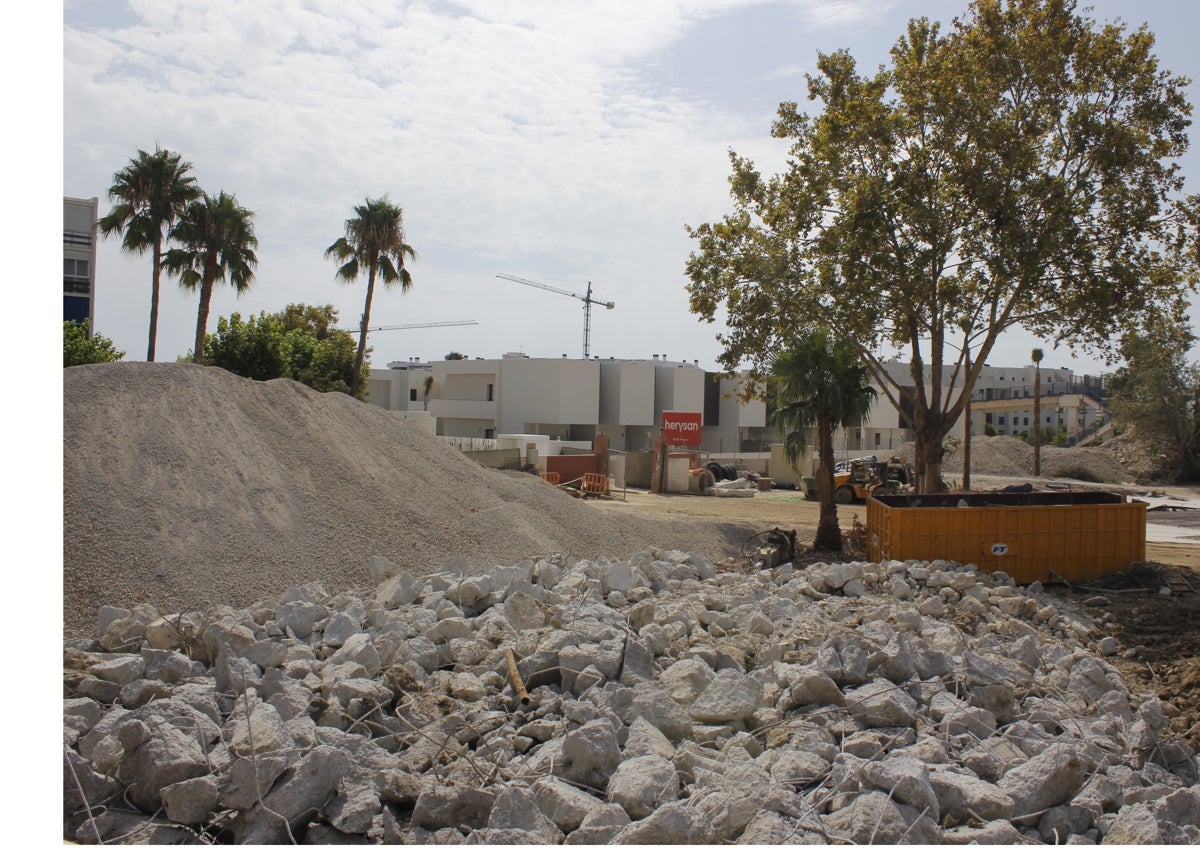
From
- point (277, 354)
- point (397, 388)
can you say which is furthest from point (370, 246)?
point (397, 388)

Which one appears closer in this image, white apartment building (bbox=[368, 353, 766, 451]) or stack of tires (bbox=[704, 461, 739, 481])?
stack of tires (bbox=[704, 461, 739, 481])

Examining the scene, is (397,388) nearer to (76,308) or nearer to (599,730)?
(76,308)

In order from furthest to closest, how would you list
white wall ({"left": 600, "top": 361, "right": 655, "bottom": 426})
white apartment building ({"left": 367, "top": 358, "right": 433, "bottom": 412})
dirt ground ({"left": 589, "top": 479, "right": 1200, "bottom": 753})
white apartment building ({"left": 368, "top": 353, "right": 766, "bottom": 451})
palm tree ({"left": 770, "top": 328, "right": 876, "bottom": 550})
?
white apartment building ({"left": 367, "top": 358, "right": 433, "bottom": 412})
white wall ({"left": 600, "top": 361, "right": 655, "bottom": 426})
white apartment building ({"left": 368, "top": 353, "right": 766, "bottom": 451})
palm tree ({"left": 770, "top": 328, "right": 876, "bottom": 550})
dirt ground ({"left": 589, "top": 479, "right": 1200, "bottom": 753})

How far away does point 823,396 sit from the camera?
18109 millimetres

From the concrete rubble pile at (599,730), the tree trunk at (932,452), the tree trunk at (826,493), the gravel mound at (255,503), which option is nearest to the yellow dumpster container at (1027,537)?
the tree trunk at (826,493)

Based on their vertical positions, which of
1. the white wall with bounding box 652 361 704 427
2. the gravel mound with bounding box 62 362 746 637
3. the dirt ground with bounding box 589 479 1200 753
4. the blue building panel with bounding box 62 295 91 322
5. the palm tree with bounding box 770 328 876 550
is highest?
the blue building panel with bounding box 62 295 91 322

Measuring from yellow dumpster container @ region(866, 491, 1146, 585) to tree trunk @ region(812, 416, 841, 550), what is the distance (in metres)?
3.71

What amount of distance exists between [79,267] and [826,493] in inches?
1502

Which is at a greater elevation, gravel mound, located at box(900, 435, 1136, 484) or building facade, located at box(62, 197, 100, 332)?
building facade, located at box(62, 197, 100, 332)

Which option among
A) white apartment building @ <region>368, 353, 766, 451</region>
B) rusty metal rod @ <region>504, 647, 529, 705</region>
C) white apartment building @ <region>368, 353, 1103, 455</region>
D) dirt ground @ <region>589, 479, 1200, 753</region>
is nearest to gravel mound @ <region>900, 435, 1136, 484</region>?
white apartment building @ <region>368, 353, 1103, 455</region>

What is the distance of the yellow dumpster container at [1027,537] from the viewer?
47.1ft

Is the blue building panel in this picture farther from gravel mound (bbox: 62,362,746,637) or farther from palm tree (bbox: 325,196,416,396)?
gravel mound (bbox: 62,362,746,637)

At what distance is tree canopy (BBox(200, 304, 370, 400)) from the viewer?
125 ft

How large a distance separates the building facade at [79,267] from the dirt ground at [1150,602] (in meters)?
28.4
